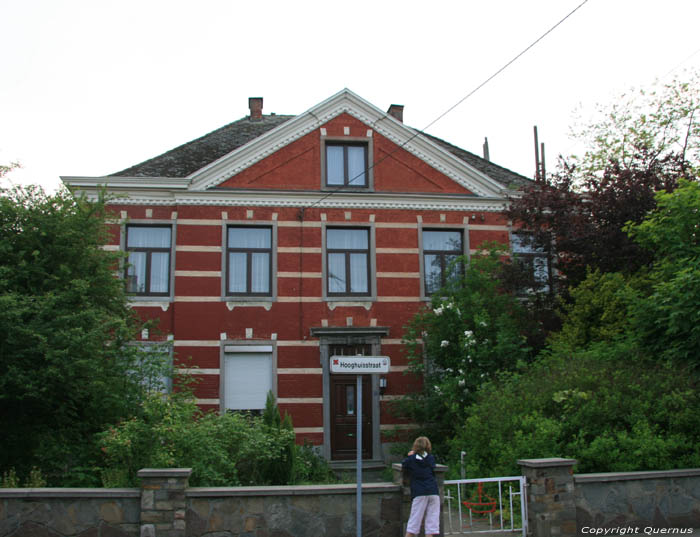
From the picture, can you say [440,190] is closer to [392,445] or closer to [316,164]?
[316,164]

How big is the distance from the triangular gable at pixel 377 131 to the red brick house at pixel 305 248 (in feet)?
0.11

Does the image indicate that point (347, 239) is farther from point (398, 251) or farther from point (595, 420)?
point (595, 420)

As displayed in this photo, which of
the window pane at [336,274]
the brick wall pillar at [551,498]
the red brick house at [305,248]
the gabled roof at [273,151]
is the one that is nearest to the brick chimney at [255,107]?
the gabled roof at [273,151]

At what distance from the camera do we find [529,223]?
1723 cm

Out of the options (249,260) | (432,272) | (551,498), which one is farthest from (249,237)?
(551,498)

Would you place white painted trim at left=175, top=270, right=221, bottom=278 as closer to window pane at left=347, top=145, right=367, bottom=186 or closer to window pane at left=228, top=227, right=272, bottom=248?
window pane at left=228, top=227, right=272, bottom=248

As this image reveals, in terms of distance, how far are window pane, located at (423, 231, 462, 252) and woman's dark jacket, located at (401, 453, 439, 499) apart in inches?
442

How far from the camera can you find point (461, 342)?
16203 millimetres

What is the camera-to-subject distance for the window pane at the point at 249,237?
1867 centimetres

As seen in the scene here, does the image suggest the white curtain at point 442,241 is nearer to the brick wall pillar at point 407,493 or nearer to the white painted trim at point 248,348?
the white painted trim at point 248,348

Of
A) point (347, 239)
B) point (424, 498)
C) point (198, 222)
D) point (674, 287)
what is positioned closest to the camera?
point (424, 498)

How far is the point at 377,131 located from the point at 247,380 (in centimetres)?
799

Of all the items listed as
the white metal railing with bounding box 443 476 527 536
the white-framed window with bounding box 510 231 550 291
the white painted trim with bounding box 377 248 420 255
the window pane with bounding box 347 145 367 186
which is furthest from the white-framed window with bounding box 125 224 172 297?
the white metal railing with bounding box 443 476 527 536

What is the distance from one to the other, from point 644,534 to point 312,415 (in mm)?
9800
